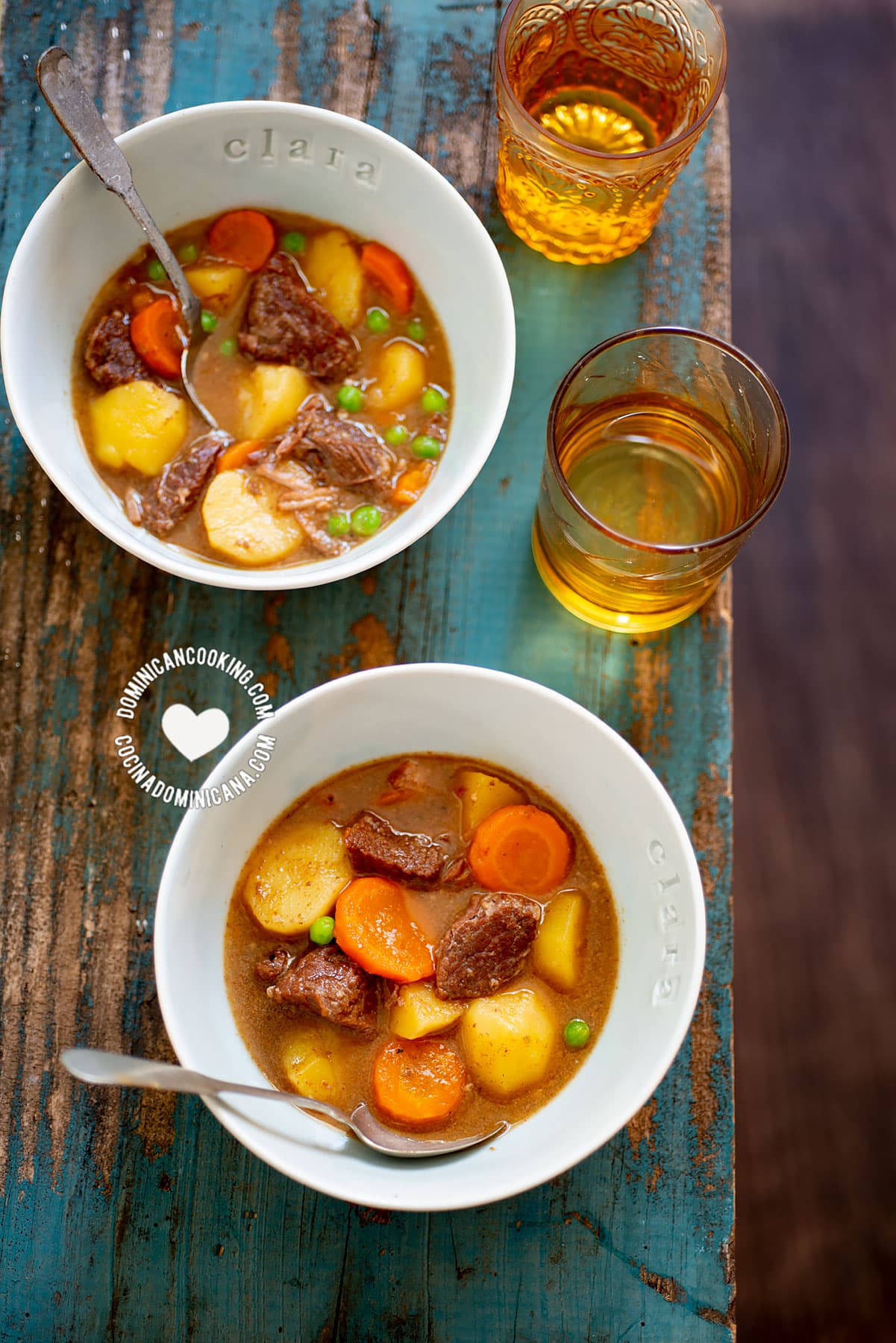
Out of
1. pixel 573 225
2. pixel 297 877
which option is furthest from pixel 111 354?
pixel 297 877

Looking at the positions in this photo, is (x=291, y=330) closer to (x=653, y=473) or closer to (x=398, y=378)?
(x=398, y=378)

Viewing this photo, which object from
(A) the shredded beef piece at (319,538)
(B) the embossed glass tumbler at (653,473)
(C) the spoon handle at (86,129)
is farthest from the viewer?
(A) the shredded beef piece at (319,538)

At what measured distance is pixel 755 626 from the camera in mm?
3631

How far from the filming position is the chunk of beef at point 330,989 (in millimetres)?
2135

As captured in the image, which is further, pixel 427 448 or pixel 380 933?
pixel 427 448

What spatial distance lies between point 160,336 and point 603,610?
1148 mm

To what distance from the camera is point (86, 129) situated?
2094mm

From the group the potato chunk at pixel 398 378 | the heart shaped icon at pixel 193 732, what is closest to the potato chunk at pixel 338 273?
the potato chunk at pixel 398 378

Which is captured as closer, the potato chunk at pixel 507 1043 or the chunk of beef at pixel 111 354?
the potato chunk at pixel 507 1043

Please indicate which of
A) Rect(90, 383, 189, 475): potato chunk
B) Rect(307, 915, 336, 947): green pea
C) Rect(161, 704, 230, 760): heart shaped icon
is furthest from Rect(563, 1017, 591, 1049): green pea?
Rect(90, 383, 189, 475): potato chunk

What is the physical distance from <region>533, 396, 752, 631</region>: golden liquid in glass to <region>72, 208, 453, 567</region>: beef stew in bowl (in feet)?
1.05

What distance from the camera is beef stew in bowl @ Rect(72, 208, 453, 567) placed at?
2.36m

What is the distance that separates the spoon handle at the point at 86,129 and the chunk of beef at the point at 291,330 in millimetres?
261
